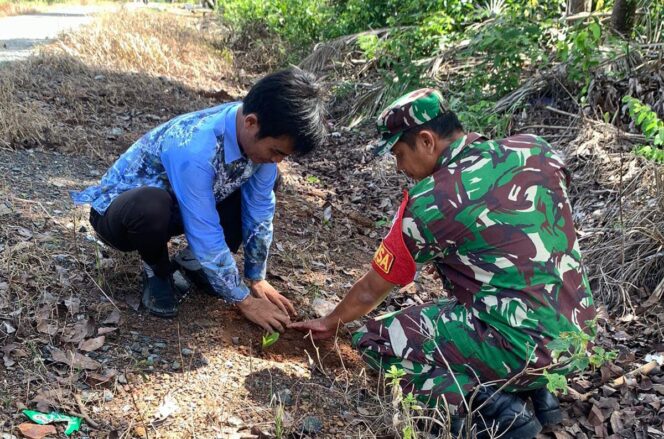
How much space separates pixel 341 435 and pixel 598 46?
3804 mm

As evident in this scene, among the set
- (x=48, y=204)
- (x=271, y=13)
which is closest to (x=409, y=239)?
(x=48, y=204)

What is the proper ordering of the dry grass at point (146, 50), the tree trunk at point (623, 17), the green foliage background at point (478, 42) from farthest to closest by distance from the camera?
the dry grass at point (146, 50), the tree trunk at point (623, 17), the green foliage background at point (478, 42)

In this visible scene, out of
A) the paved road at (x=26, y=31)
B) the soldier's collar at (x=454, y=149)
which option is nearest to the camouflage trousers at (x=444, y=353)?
the soldier's collar at (x=454, y=149)

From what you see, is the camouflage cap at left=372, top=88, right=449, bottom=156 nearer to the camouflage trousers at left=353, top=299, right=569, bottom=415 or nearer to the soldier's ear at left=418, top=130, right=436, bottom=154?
the soldier's ear at left=418, top=130, right=436, bottom=154

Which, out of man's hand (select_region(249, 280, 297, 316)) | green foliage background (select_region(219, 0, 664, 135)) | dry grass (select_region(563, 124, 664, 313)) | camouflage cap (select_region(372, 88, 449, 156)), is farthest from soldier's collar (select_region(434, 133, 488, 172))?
green foliage background (select_region(219, 0, 664, 135))

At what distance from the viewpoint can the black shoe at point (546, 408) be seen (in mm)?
2154

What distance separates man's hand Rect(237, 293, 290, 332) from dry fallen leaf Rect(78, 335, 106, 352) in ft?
1.73

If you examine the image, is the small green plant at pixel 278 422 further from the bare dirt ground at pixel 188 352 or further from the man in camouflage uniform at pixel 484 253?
the man in camouflage uniform at pixel 484 253

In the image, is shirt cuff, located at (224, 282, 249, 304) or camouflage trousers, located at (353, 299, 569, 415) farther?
shirt cuff, located at (224, 282, 249, 304)

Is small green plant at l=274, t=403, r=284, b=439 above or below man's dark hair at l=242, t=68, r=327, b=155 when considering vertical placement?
below

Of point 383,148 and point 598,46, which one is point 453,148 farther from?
point 598,46

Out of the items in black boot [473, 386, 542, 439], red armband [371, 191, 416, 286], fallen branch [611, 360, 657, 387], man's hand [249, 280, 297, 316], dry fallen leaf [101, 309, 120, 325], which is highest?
red armband [371, 191, 416, 286]

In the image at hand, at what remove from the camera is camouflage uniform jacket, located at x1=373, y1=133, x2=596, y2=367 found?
6.19 ft

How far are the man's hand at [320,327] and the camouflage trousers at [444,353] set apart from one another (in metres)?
0.14
